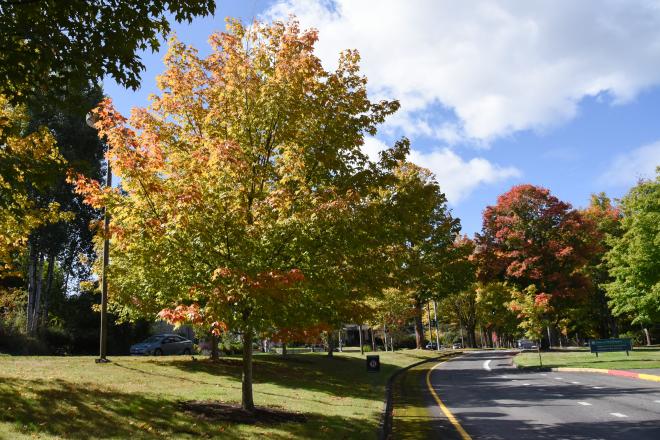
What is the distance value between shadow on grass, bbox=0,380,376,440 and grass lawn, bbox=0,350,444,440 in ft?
0.05

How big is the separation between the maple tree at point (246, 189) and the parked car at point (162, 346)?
18746 millimetres

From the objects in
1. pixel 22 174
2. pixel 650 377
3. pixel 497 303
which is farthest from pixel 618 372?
pixel 497 303

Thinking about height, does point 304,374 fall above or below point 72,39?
below

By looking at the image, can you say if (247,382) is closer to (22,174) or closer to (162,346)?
(22,174)

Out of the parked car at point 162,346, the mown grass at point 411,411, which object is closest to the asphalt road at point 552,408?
the mown grass at point 411,411

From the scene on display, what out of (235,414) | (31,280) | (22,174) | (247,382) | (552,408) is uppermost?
(31,280)

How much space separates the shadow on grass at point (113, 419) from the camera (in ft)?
24.6

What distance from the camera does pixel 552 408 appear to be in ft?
40.3

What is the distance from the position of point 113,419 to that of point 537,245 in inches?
1438

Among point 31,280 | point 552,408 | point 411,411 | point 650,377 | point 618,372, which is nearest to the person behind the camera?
point 552,408

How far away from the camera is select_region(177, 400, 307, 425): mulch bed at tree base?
372 inches

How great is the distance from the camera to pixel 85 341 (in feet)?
106

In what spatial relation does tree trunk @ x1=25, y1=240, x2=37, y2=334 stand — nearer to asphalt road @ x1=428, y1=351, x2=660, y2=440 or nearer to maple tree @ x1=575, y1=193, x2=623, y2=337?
asphalt road @ x1=428, y1=351, x2=660, y2=440

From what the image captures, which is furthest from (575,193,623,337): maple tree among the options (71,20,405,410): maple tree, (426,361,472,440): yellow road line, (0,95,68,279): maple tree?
(0,95,68,279): maple tree
